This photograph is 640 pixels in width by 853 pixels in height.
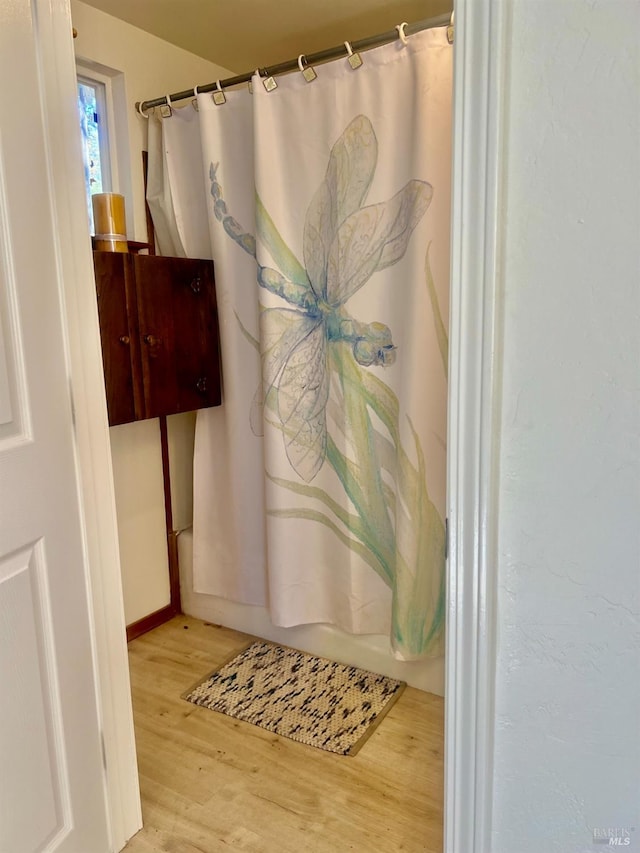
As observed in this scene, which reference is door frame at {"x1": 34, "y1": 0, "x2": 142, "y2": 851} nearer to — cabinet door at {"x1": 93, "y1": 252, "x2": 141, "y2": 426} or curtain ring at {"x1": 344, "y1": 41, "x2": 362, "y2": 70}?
cabinet door at {"x1": 93, "y1": 252, "x2": 141, "y2": 426}

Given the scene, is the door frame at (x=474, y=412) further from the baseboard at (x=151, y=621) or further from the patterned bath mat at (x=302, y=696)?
the baseboard at (x=151, y=621)

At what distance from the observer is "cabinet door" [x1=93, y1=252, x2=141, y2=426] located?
187cm

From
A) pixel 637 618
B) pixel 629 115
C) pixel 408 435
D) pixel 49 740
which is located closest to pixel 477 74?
pixel 629 115

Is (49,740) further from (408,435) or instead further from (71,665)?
(408,435)

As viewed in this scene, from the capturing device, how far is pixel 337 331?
2.04 meters

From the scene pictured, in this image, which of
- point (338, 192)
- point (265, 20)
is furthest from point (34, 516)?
point (265, 20)

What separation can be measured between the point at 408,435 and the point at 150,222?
1.36 meters

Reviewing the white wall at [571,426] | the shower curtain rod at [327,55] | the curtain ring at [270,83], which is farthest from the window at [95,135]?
the white wall at [571,426]

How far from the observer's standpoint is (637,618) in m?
0.76

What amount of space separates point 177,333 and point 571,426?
1623 mm

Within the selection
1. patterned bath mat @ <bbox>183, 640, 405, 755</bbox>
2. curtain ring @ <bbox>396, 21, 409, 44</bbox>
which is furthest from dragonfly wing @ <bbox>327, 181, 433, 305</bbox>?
patterned bath mat @ <bbox>183, 640, 405, 755</bbox>

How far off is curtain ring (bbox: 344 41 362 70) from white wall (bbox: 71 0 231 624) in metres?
0.88

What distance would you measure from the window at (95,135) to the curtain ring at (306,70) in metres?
0.81

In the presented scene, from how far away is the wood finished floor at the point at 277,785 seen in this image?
1531mm
